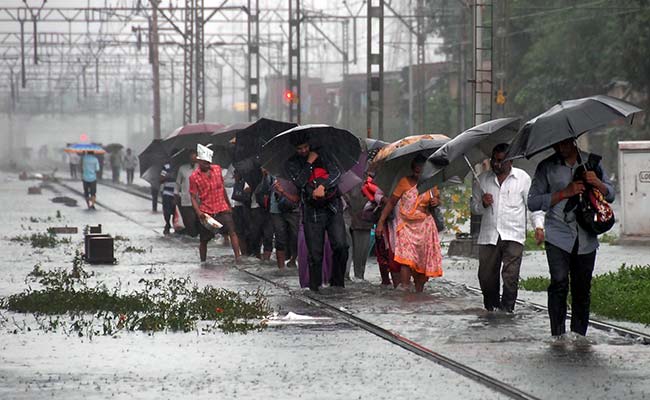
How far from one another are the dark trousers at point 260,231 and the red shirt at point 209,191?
0.52m

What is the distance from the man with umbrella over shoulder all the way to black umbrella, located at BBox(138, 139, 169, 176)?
19193 millimetres

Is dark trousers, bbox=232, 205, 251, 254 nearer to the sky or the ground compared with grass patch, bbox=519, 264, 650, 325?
nearer to the sky

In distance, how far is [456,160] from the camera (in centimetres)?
1432

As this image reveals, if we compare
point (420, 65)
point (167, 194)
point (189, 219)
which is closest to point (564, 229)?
point (189, 219)

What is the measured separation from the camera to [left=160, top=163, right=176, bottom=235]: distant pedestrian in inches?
1128

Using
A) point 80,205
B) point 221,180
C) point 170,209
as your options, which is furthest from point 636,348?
point 80,205

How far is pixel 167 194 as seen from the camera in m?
28.7

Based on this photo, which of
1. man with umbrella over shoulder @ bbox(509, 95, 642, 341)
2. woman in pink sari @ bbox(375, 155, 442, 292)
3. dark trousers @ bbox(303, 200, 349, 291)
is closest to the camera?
man with umbrella over shoulder @ bbox(509, 95, 642, 341)

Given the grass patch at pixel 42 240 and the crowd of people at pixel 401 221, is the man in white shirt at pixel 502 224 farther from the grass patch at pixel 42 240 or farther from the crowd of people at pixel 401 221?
the grass patch at pixel 42 240

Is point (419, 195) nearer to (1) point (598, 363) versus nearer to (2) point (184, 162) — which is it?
(1) point (598, 363)

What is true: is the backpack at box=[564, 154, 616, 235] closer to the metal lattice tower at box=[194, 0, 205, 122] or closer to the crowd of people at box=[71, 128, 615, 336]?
the crowd of people at box=[71, 128, 615, 336]

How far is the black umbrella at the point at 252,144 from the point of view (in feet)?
68.9

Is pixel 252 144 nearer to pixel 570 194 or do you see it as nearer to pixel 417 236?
pixel 417 236

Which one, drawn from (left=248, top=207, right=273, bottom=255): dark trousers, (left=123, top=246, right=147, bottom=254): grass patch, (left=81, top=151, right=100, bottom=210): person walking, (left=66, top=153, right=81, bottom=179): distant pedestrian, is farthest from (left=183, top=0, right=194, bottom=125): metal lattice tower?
(left=248, top=207, right=273, bottom=255): dark trousers
